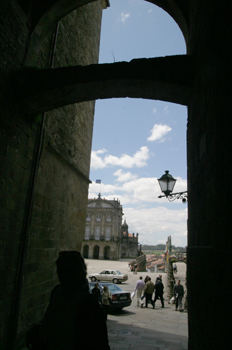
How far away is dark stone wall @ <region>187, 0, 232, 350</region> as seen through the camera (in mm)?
2033

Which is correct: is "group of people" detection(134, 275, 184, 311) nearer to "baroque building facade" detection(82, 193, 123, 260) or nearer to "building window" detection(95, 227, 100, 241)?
"baroque building facade" detection(82, 193, 123, 260)

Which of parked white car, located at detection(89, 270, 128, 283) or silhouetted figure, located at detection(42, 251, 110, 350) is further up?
silhouetted figure, located at detection(42, 251, 110, 350)

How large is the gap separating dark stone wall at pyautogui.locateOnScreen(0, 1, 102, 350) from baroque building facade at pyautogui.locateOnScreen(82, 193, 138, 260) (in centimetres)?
5430

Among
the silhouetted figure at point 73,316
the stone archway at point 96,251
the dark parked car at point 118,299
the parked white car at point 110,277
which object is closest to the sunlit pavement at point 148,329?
the dark parked car at point 118,299

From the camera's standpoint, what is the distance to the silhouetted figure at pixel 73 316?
171cm

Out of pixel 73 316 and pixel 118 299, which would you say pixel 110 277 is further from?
pixel 73 316

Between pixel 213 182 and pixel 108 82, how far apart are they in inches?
120

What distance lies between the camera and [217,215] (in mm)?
2283

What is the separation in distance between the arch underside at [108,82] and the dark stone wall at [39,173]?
41 centimetres

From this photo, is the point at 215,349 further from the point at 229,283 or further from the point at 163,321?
the point at 163,321

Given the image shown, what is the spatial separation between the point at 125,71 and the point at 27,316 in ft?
17.9

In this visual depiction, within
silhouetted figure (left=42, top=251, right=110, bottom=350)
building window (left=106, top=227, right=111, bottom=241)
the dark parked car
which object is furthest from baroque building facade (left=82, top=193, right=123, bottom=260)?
silhouetted figure (left=42, top=251, right=110, bottom=350)

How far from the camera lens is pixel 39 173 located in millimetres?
6039

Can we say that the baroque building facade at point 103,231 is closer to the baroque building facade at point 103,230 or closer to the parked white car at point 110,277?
the baroque building facade at point 103,230
